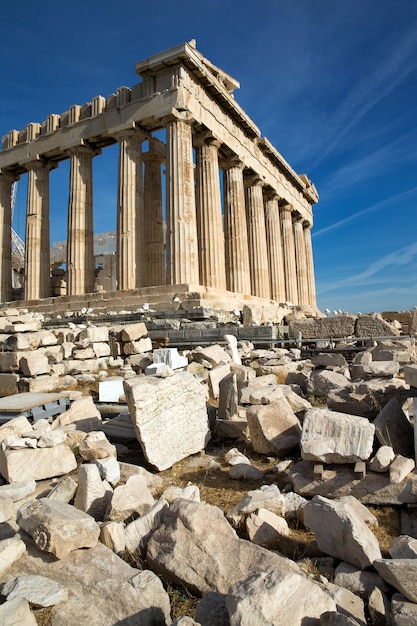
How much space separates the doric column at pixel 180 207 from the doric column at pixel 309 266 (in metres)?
17.0

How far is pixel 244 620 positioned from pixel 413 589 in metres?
0.77

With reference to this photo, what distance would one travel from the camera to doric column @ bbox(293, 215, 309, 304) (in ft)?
101

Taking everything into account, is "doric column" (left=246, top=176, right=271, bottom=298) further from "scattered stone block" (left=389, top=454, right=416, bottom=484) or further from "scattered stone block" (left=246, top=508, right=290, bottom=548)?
"scattered stone block" (left=246, top=508, right=290, bottom=548)

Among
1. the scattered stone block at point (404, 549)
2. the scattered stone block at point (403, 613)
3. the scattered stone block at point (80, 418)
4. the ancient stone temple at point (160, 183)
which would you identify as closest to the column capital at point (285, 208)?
the ancient stone temple at point (160, 183)

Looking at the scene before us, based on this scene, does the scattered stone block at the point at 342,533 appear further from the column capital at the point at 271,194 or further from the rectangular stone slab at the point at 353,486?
the column capital at the point at 271,194

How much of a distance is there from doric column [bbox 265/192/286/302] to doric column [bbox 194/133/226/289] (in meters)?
8.09

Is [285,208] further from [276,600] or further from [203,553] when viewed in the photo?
[276,600]

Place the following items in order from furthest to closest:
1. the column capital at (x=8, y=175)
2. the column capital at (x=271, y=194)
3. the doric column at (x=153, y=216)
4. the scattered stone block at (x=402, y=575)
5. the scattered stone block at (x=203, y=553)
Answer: the column capital at (x=271, y=194)
the column capital at (x=8, y=175)
the doric column at (x=153, y=216)
the scattered stone block at (x=203, y=553)
the scattered stone block at (x=402, y=575)

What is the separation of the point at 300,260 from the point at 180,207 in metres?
17.0

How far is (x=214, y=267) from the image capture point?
60.7 feet

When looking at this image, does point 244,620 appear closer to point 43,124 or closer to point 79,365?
point 79,365

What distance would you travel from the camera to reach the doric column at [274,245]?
26359 millimetres

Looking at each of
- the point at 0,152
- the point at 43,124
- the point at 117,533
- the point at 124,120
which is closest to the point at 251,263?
the point at 124,120

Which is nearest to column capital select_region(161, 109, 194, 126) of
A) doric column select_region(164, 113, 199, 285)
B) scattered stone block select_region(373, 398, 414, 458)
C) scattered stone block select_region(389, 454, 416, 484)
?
doric column select_region(164, 113, 199, 285)
